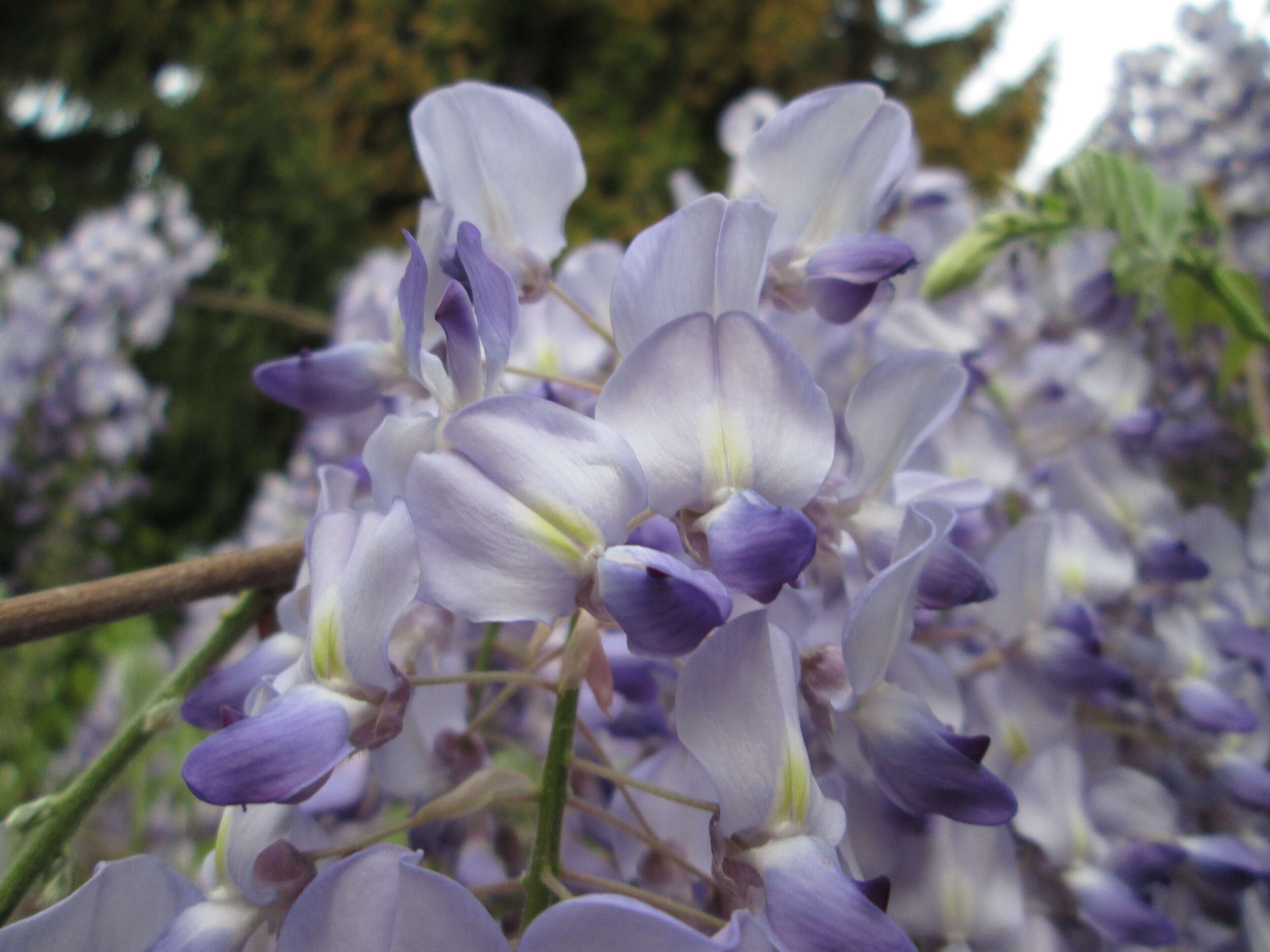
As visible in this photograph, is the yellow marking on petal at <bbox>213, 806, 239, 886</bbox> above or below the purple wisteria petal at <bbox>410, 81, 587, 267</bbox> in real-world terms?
below

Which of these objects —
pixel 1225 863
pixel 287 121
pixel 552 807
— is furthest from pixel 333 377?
pixel 287 121

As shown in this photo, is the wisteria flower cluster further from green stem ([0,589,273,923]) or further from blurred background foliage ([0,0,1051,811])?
blurred background foliage ([0,0,1051,811])

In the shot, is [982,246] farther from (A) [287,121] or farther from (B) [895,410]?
(A) [287,121]

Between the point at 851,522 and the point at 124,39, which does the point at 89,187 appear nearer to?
the point at 124,39

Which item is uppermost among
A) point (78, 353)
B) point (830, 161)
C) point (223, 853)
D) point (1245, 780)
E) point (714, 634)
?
point (830, 161)

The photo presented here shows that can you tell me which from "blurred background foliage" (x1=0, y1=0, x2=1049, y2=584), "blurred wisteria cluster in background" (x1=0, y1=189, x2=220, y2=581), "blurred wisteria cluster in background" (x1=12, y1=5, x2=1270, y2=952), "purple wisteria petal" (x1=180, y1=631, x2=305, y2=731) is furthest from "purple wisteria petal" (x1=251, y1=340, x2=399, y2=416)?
"blurred background foliage" (x1=0, y1=0, x2=1049, y2=584)

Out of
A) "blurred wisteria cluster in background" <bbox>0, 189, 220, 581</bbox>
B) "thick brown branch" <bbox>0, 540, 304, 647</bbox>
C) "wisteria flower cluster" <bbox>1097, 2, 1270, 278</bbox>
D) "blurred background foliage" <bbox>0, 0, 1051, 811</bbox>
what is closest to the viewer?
"thick brown branch" <bbox>0, 540, 304, 647</bbox>
